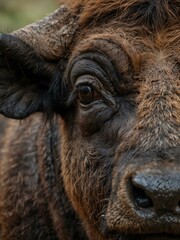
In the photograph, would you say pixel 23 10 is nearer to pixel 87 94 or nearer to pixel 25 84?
pixel 25 84

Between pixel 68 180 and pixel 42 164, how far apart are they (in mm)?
889

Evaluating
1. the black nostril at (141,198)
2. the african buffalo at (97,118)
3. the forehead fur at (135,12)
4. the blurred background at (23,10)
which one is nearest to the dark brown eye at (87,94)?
the african buffalo at (97,118)

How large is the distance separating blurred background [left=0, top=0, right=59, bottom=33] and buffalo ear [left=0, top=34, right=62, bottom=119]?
14.8 metres

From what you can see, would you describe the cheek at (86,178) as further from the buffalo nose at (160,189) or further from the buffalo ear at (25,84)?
the buffalo nose at (160,189)

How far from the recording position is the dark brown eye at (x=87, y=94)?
8945 millimetres

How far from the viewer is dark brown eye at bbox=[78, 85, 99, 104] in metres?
8.95

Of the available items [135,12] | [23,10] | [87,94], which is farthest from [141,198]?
[23,10]

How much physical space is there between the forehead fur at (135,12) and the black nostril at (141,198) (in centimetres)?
184

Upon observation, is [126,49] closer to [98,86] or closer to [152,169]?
[98,86]

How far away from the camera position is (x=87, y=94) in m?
8.98

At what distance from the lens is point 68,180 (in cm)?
962

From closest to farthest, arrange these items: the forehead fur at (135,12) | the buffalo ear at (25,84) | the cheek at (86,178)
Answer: the cheek at (86,178) < the forehead fur at (135,12) < the buffalo ear at (25,84)

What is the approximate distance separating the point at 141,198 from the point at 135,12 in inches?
84.6

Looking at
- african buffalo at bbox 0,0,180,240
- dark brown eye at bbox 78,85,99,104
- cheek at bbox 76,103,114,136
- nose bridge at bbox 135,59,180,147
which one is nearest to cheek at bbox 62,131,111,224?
african buffalo at bbox 0,0,180,240
